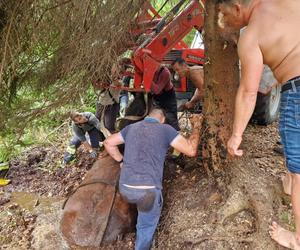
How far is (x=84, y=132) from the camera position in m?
6.18

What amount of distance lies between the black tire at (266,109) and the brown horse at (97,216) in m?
2.43

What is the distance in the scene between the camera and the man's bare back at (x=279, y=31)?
2.54 m

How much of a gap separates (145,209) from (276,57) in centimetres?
176

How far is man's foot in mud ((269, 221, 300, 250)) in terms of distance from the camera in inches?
118

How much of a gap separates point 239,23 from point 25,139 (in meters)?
5.37

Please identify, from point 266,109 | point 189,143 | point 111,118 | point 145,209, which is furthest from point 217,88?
point 111,118

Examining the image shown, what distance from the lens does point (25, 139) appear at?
283 inches

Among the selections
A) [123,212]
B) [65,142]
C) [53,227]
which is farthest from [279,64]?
[65,142]

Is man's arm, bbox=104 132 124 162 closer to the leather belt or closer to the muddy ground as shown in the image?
the muddy ground

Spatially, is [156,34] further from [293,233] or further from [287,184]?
[293,233]

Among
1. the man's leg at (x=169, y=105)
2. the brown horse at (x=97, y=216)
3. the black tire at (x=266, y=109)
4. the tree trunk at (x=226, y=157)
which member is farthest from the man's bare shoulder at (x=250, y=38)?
the black tire at (x=266, y=109)

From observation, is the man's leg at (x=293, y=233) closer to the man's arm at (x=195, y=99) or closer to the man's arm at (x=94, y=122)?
the man's arm at (x=195, y=99)

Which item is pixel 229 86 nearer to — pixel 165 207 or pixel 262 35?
pixel 262 35

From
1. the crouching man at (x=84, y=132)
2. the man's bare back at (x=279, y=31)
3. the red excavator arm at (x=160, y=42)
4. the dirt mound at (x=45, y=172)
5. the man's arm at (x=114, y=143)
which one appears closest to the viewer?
the man's bare back at (x=279, y=31)
